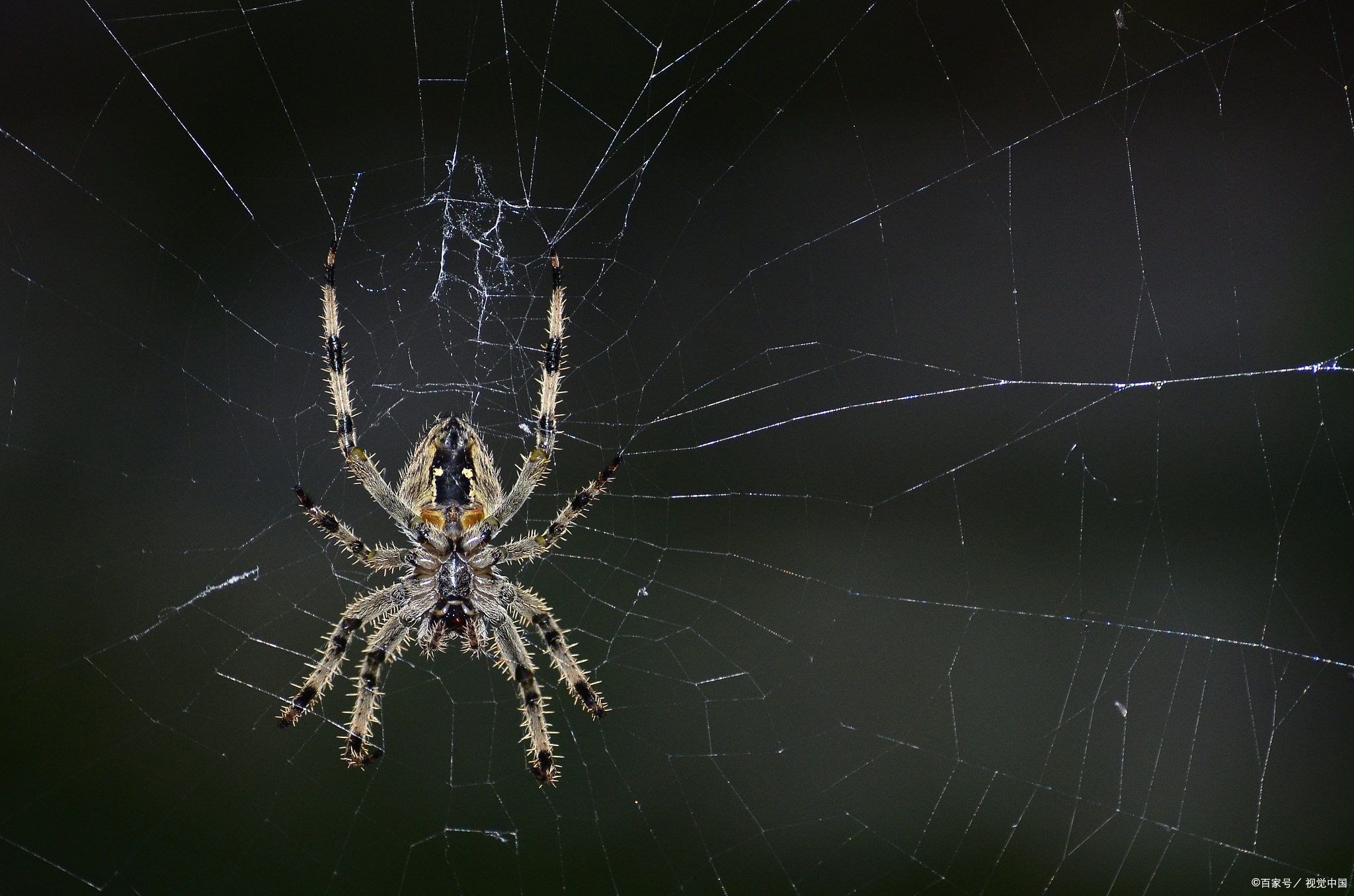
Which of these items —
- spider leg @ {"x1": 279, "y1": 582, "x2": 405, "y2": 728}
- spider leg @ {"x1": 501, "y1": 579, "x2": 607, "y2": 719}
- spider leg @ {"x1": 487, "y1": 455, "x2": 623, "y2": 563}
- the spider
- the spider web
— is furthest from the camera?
the spider web

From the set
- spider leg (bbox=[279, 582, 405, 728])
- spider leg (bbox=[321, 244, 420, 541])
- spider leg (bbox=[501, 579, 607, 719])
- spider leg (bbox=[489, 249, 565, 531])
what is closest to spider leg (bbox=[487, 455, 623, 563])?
spider leg (bbox=[489, 249, 565, 531])

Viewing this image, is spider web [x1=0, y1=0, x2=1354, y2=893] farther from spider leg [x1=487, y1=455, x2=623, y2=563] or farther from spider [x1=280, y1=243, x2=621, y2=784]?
spider leg [x1=487, y1=455, x2=623, y2=563]

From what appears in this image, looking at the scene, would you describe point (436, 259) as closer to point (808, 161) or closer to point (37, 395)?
point (808, 161)

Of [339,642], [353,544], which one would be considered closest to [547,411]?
[353,544]

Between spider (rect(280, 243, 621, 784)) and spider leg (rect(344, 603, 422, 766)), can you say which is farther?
spider leg (rect(344, 603, 422, 766))

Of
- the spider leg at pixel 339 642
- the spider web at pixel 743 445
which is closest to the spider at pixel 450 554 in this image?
the spider leg at pixel 339 642
